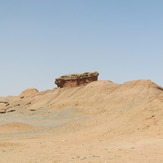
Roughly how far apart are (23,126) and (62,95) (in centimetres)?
2781

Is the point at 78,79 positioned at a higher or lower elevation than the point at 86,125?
higher

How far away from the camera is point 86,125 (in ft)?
77.3

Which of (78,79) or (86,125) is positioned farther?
(78,79)

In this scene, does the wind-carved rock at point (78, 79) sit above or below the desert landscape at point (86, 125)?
above

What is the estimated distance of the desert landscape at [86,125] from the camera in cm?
1168

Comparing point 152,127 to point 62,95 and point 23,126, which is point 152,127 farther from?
point 62,95

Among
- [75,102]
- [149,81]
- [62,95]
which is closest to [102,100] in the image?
[75,102]

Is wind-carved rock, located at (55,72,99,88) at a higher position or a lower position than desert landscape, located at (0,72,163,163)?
higher

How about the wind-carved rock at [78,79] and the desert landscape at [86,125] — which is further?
the wind-carved rock at [78,79]

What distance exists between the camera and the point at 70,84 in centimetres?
6072

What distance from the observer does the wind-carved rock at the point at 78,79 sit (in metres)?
59.8

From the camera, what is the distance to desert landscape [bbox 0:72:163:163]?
38.3ft

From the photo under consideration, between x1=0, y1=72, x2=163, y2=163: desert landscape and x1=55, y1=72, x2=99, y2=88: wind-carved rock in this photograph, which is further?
x1=55, y1=72, x2=99, y2=88: wind-carved rock

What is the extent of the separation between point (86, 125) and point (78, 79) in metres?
37.0
